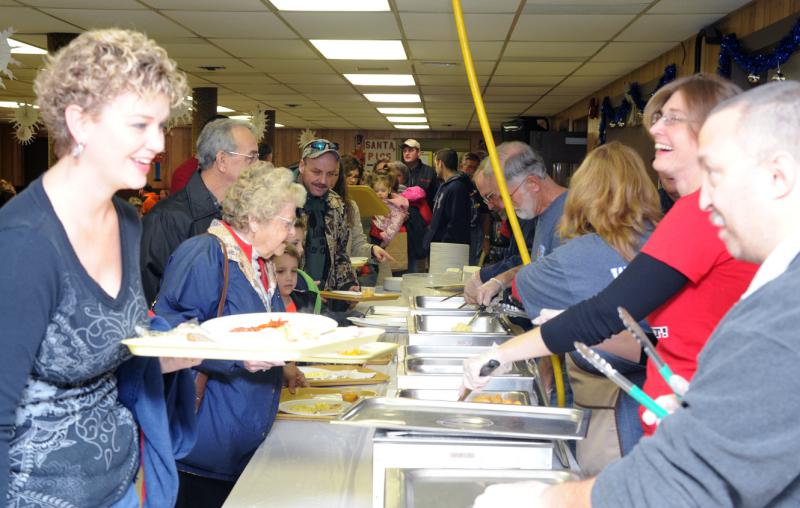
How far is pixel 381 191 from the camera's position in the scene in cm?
598

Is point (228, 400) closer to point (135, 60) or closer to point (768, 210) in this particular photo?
→ point (135, 60)

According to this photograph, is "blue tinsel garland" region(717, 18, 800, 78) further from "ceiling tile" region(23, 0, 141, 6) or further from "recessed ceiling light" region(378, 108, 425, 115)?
"recessed ceiling light" region(378, 108, 425, 115)

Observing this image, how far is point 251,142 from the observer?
290 cm

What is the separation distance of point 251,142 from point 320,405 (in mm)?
1081

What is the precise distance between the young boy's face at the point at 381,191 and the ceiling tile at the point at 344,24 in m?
1.09

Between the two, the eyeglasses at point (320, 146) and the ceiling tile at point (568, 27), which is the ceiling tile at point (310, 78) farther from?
the eyeglasses at point (320, 146)

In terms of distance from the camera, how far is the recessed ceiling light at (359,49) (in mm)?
6000

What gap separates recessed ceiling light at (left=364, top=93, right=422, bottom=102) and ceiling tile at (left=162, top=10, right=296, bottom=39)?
11.7 ft

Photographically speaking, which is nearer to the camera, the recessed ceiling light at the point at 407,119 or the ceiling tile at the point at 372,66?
the ceiling tile at the point at 372,66

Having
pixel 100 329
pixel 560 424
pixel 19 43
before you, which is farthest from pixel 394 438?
pixel 19 43

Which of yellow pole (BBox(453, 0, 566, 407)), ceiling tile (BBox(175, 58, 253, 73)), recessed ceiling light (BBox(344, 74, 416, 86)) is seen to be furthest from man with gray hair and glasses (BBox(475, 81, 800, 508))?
recessed ceiling light (BBox(344, 74, 416, 86))

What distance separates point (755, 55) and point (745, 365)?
160 inches

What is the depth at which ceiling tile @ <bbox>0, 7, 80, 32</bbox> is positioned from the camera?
5.23 meters

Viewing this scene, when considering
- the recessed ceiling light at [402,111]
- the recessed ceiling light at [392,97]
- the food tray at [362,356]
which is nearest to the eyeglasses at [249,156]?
the food tray at [362,356]
